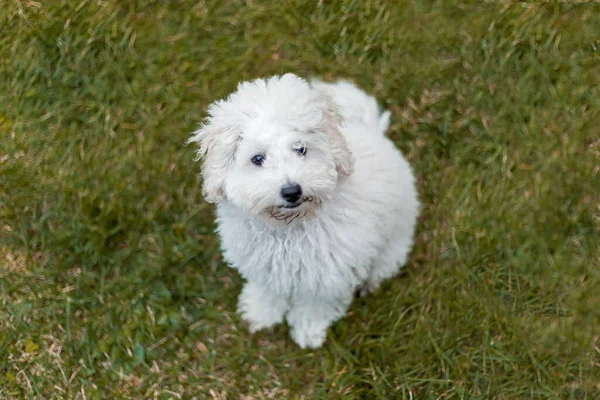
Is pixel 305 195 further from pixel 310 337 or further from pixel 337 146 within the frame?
pixel 310 337

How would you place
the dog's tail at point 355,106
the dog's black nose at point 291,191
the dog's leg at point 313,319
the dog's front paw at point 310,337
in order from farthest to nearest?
the dog's front paw at point 310,337
the dog's leg at point 313,319
the dog's tail at point 355,106
the dog's black nose at point 291,191

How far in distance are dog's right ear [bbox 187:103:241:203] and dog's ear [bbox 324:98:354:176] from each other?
0.43 meters

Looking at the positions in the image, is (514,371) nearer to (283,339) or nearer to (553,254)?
(553,254)

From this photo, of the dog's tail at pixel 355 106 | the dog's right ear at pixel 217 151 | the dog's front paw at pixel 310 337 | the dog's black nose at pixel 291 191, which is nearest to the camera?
the dog's black nose at pixel 291 191

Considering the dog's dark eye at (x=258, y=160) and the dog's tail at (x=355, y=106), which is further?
the dog's tail at (x=355, y=106)

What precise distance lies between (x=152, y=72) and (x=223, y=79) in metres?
0.55

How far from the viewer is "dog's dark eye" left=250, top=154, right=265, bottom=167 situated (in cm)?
275

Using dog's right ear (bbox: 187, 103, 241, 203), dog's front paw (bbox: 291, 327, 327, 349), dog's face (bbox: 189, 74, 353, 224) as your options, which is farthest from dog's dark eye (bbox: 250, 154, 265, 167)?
dog's front paw (bbox: 291, 327, 327, 349)

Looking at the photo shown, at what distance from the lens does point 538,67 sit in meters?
4.39

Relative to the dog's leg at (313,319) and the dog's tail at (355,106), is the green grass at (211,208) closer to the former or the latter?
the dog's leg at (313,319)

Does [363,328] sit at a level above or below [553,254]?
below

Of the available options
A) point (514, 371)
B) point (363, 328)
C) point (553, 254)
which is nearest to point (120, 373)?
point (363, 328)

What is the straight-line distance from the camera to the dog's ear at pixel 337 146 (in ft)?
9.17

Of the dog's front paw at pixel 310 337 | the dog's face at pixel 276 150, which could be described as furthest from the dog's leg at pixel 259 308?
the dog's face at pixel 276 150
